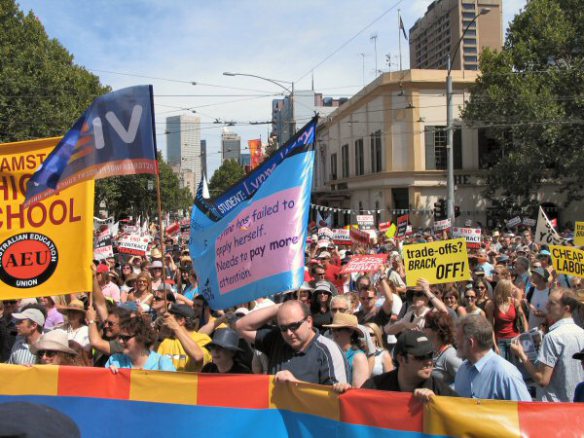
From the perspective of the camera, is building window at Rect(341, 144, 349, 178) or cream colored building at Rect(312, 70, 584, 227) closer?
cream colored building at Rect(312, 70, 584, 227)

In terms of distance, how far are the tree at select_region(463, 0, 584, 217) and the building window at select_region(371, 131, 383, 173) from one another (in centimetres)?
913

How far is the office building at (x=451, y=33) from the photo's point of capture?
14262cm

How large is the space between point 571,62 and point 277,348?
32.6 m

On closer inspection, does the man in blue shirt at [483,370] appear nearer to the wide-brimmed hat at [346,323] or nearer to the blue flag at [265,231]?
the wide-brimmed hat at [346,323]

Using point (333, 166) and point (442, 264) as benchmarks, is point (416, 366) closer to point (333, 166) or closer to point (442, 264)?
point (442, 264)

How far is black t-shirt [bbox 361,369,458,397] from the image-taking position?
11.6ft

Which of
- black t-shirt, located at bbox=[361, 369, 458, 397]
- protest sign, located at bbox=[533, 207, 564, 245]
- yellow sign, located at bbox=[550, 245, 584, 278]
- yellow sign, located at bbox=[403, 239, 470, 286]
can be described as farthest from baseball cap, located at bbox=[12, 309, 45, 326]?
protest sign, located at bbox=[533, 207, 564, 245]

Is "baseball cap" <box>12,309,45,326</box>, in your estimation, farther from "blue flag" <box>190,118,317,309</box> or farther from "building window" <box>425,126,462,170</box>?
"building window" <box>425,126,462,170</box>

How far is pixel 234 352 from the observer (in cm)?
441

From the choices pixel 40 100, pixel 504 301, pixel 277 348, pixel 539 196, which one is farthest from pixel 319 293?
pixel 539 196

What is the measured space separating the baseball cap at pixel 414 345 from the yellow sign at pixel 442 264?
185 inches

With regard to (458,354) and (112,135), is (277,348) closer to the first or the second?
(458,354)

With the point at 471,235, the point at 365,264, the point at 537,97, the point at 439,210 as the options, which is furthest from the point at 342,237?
the point at 439,210

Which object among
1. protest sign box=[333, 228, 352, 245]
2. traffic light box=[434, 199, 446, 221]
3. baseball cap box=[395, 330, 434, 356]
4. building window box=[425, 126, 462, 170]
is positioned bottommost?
baseball cap box=[395, 330, 434, 356]
